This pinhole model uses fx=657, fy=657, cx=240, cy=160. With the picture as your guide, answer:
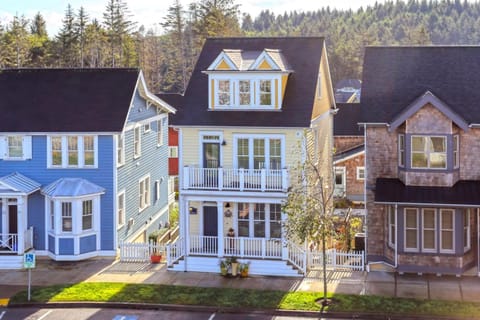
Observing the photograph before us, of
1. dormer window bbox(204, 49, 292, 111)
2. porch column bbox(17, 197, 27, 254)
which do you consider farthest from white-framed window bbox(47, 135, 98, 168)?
dormer window bbox(204, 49, 292, 111)

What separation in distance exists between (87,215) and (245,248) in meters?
7.30

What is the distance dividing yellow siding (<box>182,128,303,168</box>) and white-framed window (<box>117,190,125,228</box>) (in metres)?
3.99

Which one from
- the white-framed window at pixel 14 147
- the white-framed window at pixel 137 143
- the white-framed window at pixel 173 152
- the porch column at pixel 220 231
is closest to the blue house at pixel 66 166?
the white-framed window at pixel 14 147

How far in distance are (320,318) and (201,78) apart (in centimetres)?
1262

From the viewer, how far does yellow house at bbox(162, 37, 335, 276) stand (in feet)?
87.4

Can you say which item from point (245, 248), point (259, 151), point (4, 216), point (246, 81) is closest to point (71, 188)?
point (4, 216)

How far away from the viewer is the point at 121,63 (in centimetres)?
8806

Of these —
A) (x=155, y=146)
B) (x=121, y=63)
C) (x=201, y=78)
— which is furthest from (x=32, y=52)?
(x=201, y=78)

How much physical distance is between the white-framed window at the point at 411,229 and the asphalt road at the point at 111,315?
632 cm

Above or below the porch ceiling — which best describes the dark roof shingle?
above

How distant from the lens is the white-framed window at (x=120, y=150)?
2968cm

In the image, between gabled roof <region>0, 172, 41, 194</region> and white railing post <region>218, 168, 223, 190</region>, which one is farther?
gabled roof <region>0, 172, 41, 194</region>

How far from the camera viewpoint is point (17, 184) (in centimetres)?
2836

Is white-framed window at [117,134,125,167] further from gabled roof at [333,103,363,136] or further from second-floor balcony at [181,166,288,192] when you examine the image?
gabled roof at [333,103,363,136]
